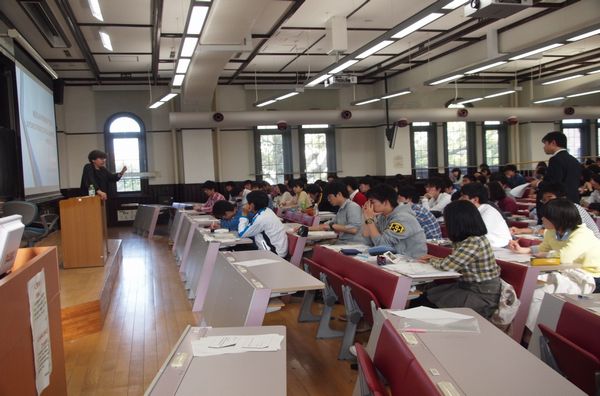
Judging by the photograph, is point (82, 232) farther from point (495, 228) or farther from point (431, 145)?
point (431, 145)

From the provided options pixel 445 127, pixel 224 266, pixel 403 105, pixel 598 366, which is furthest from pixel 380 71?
pixel 598 366

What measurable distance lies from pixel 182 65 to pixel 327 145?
24.3 feet

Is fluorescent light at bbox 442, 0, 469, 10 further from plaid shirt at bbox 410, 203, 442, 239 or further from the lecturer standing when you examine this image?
the lecturer standing

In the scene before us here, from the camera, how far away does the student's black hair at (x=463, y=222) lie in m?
3.48

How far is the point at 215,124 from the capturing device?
13.2m

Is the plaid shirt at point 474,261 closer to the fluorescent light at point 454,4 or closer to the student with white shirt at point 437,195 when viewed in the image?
the fluorescent light at point 454,4

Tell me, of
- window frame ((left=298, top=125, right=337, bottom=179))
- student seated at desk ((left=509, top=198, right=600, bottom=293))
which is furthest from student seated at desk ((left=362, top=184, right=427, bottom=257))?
window frame ((left=298, top=125, right=337, bottom=179))

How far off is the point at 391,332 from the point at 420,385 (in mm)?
449

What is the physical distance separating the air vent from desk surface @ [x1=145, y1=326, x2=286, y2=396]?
652cm

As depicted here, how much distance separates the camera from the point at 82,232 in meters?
6.42

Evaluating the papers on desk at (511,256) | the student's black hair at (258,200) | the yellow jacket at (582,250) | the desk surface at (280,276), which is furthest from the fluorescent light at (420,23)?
the desk surface at (280,276)

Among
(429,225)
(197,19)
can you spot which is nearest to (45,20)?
(197,19)

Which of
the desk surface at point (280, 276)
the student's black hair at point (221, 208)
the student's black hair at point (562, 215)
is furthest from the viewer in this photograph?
the student's black hair at point (221, 208)

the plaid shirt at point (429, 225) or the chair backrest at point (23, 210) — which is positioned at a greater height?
the chair backrest at point (23, 210)
